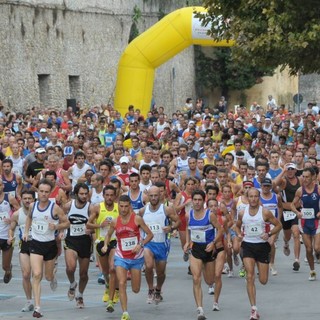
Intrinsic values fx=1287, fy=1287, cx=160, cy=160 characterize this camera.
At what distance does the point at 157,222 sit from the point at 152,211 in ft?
0.60

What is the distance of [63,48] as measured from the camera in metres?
45.1

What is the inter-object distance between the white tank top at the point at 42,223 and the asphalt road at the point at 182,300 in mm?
900

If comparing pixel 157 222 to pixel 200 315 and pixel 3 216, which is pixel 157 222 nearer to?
pixel 200 315

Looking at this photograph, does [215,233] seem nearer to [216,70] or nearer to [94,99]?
[94,99]

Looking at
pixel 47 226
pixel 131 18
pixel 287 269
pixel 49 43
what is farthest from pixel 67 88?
pixel 47 226

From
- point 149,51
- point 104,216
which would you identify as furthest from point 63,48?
point 104,216

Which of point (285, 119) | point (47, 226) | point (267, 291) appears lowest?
point (267, 291)

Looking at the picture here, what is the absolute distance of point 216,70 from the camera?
5756 cm

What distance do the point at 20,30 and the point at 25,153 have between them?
17462 millimetres

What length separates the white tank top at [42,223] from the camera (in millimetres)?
15094

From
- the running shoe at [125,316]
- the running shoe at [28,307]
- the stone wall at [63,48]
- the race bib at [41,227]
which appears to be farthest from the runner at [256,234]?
the stone wall at [63,48]

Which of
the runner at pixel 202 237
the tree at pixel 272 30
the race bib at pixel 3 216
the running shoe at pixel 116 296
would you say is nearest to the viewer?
the runner at pixel 202 237

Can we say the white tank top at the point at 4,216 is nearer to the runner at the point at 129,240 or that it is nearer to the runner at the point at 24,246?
the runner at the point at 24,246

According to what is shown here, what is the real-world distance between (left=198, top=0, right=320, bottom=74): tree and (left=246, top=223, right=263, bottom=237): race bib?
8.18m
